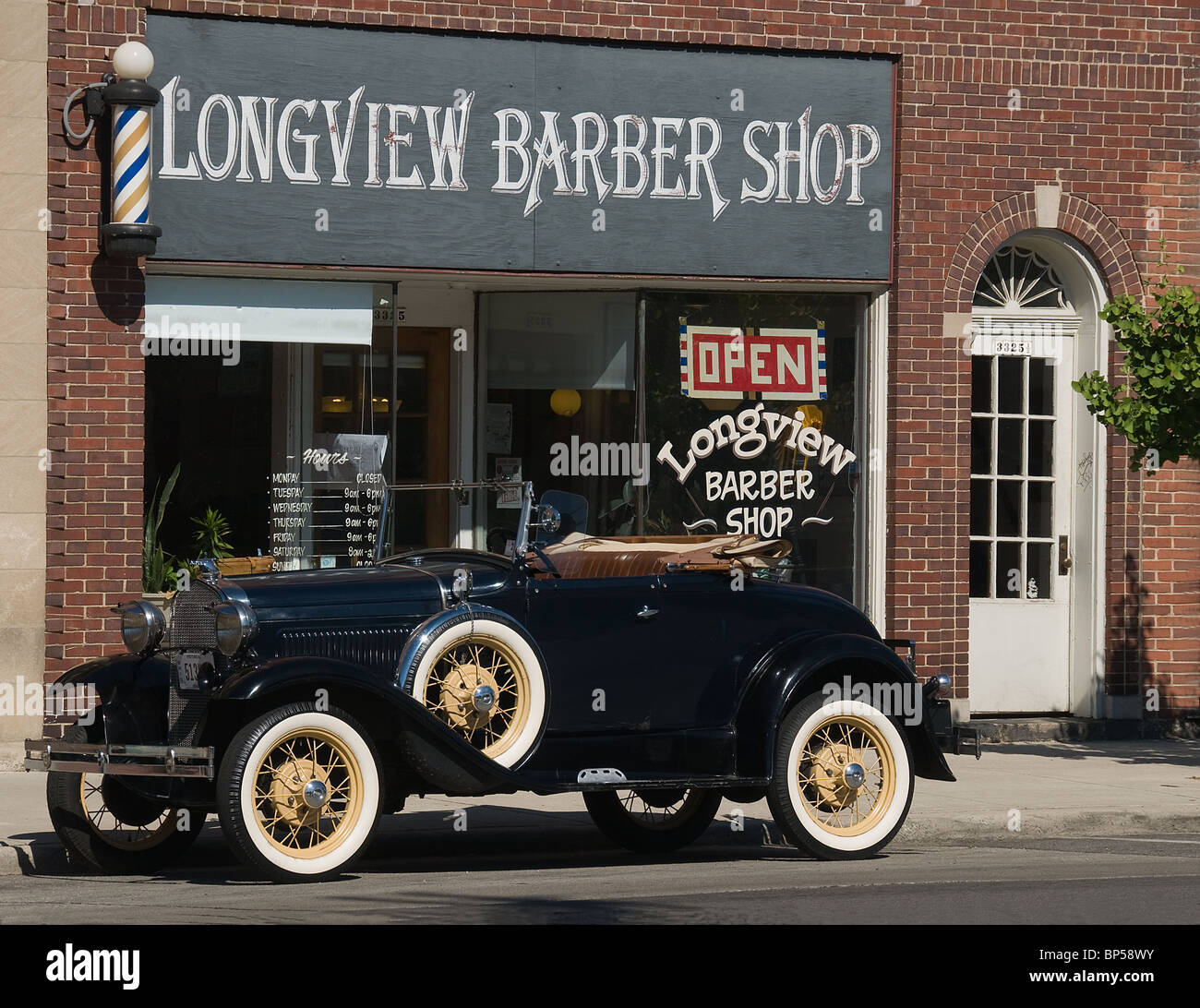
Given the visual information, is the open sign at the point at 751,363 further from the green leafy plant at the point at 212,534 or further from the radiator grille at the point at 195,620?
the radiator grille at the point at 195,620

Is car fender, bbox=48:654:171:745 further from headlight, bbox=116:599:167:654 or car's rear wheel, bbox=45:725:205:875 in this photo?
car's rear wheel, bbox=45:725:205:875

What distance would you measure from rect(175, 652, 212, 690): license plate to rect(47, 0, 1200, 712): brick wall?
4144mm

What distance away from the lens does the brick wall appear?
517 inches

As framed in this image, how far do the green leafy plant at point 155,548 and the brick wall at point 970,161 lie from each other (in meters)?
0.41

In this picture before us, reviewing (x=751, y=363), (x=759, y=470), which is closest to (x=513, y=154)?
(x=751, y=363)

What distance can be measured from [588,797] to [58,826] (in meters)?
2.58

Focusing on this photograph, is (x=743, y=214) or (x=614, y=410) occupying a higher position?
(x=743, y=214)

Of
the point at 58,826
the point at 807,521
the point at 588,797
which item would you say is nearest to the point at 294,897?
the point at 58,826

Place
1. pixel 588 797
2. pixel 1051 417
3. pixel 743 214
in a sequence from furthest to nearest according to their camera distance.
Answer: pixel 1051 417 < pixel 743 214 < pixel 588 797

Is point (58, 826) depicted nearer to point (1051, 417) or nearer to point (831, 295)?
point (831, 295)

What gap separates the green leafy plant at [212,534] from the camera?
12.5m

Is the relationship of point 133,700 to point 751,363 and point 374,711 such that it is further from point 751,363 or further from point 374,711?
point 751,363

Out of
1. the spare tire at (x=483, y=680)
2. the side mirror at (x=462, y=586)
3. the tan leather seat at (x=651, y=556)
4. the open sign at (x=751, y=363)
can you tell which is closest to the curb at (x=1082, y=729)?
the open sign at (x=751, y=363)
